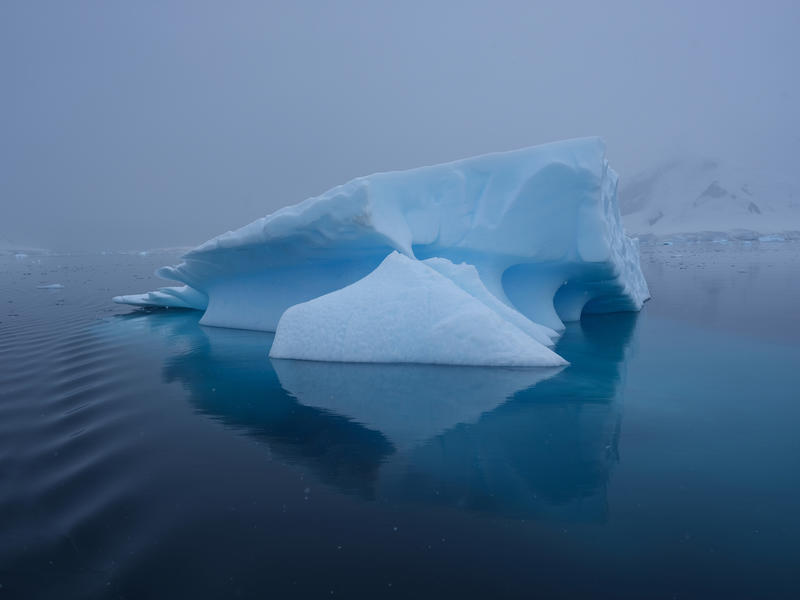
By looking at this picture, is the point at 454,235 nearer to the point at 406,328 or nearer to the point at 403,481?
the point at 406,328

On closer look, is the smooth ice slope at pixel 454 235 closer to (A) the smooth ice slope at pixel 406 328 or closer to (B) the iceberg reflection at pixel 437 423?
(A) the smooth ice slope at pixel 406 328

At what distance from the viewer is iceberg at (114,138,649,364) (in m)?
6.07

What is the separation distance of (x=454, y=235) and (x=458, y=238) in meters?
0.08

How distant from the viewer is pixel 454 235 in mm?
7152

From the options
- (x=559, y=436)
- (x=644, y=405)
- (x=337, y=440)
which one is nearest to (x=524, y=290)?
(x=644, y=405)

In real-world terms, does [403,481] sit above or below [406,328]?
below

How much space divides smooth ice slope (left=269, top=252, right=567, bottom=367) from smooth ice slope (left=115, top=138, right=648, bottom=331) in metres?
1.11

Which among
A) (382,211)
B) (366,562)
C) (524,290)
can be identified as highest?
(382,211)

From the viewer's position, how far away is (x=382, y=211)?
629 cm

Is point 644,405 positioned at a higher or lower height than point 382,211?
lower

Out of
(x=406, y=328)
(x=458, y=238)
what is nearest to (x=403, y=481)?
(x=406, y=328)

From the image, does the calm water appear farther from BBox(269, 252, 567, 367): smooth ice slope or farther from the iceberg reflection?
BBox(269, 252, 567, 367): smooth ice slope

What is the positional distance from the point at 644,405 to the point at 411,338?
7.10ft

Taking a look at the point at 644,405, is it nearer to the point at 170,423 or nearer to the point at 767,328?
the point at 170,423
